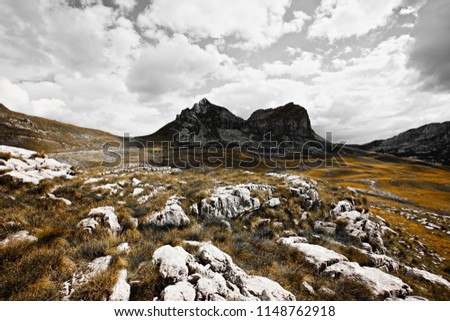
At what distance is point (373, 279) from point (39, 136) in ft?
327

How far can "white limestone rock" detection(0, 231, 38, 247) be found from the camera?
530 centimetres

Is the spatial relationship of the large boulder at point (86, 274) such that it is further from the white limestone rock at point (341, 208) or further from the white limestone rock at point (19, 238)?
the white limestone rock at point (341, 208)

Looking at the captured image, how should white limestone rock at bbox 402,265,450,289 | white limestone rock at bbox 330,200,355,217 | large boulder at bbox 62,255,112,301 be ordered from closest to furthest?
large boulder at bbox 62,255,112,301 < white limestone rock at bbox 402,265,450,289 < white limestone rock at bbox 330,200,355,217

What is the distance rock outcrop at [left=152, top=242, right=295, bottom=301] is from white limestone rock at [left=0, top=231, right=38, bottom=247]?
3.75 metres

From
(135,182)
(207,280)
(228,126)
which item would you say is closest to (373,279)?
(207,280)

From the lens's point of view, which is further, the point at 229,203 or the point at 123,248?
the point at 229,203

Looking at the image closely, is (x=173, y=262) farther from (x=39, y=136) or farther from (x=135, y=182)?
(x=39, y=136)

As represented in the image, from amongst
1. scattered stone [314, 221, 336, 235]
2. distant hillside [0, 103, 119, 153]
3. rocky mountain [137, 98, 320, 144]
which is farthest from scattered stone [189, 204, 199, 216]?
rocky mountain [137, 98, 320, 144]

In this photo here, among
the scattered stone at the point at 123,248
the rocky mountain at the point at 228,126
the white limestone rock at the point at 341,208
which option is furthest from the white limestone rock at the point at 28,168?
the rocky mountain at the point at 228,126

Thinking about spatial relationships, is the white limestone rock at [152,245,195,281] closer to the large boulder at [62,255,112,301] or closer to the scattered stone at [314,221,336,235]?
the large boulder at [62,255,112,301]

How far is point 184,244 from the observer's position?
21.1 feet

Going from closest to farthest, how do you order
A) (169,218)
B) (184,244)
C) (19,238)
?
(19,238) < (184,244) < (169,218)

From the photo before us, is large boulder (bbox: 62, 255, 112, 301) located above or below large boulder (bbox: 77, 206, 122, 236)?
below

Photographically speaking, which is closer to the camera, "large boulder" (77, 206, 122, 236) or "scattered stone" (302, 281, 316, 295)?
"scattered stone" (302, 281, 316, 295)
